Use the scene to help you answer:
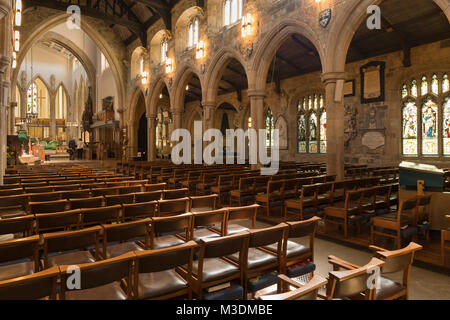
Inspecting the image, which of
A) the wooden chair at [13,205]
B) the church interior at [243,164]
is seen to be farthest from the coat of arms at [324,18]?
the wooden chair at [13,205]

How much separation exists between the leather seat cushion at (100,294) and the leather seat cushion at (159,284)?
14cm

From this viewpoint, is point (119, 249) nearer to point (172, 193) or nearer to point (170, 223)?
point (170, 223)

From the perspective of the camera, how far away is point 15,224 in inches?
120

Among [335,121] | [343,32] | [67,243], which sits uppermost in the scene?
[343,32]

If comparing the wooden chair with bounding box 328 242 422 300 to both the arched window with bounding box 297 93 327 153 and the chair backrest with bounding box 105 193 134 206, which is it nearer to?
the chair backrest with bounding box 105 193 134 206

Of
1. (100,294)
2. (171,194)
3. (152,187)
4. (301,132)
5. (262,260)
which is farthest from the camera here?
(301,132)

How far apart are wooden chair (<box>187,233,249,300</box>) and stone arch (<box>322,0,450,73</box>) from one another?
27.1 ft

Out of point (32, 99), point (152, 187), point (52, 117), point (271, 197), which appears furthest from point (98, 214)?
point (32, 99)

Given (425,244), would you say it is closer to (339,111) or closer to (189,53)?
(339,111)

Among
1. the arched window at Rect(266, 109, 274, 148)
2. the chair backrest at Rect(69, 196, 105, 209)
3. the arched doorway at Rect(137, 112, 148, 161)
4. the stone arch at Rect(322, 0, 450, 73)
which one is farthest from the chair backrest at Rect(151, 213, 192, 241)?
the arched doorway at Rect(137, 112, 148, 161)

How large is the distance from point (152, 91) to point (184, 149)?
623cm

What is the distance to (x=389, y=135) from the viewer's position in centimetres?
1327

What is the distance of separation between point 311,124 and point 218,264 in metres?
15.8
